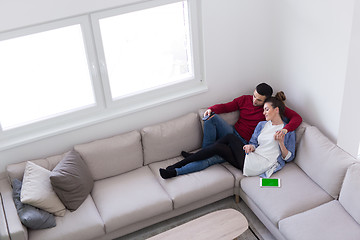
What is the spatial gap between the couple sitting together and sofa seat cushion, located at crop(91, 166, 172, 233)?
219 mm

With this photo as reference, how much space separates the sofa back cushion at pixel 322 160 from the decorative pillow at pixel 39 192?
2250mm

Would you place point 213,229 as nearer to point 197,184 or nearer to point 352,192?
point 197,184

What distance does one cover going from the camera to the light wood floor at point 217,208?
12.6 ft

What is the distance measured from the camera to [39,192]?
3.60 m

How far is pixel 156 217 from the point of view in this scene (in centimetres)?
396

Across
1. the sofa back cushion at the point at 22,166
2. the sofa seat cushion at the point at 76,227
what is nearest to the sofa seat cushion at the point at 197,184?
the sofa seat cushion at the point at 76,227

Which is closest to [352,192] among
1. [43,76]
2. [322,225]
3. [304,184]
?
[322,225]

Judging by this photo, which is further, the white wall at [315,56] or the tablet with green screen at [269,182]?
the tablet with green screen at [269,182]

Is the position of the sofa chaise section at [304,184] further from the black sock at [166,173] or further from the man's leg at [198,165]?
the black sock at [166,173]

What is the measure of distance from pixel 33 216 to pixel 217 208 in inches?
67.8

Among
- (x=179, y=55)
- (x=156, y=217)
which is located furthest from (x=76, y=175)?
(x=179, y=55)

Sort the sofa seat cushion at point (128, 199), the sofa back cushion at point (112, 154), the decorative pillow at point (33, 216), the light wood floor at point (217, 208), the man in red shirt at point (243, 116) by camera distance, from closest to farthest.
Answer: the decorative pillow at point (33, 216), the sofa seat cushion at point (128, 199), the light wood floor at point (217, 208), the sofa back cushion at point (112, 154), the man in red shirt at point (243, 116)

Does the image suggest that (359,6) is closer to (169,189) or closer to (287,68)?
(287,68)

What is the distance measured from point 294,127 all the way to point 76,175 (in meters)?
2.07
